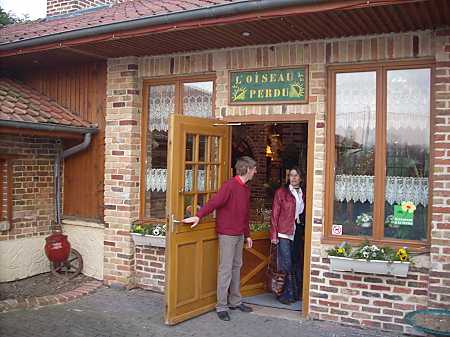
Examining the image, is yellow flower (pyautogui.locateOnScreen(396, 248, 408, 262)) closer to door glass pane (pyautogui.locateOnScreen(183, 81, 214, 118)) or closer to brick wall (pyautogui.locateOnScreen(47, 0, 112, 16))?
door glass pane (pyautogui.locateOnScreen(183, 81, 214, 118))

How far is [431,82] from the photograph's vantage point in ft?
17.1

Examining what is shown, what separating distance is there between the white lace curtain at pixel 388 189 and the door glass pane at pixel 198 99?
6.34 feet

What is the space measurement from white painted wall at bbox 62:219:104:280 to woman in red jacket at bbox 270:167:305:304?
2.58 m

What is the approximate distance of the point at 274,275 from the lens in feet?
21.3

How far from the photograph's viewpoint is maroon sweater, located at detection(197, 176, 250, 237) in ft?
18.7

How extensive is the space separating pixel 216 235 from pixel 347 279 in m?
1.62

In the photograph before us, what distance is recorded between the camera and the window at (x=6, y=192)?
705 cm

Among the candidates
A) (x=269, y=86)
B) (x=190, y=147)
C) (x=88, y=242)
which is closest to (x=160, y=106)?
(x=190, y=147)

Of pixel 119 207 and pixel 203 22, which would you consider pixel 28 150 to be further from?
pixel 203 22

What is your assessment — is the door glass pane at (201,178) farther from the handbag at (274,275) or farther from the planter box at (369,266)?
the planter box at (369,266)

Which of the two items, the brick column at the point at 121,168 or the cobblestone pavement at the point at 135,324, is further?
the brick column at the point at 121,168

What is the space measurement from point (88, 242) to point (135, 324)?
2.23 metres

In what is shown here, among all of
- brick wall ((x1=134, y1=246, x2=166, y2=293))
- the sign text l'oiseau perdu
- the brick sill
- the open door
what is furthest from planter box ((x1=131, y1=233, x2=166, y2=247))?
the sign text l'oiseau perdu

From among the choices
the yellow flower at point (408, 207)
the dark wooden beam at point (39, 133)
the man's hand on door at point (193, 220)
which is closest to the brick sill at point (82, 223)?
the dark wooden beam at point (39, 133)
